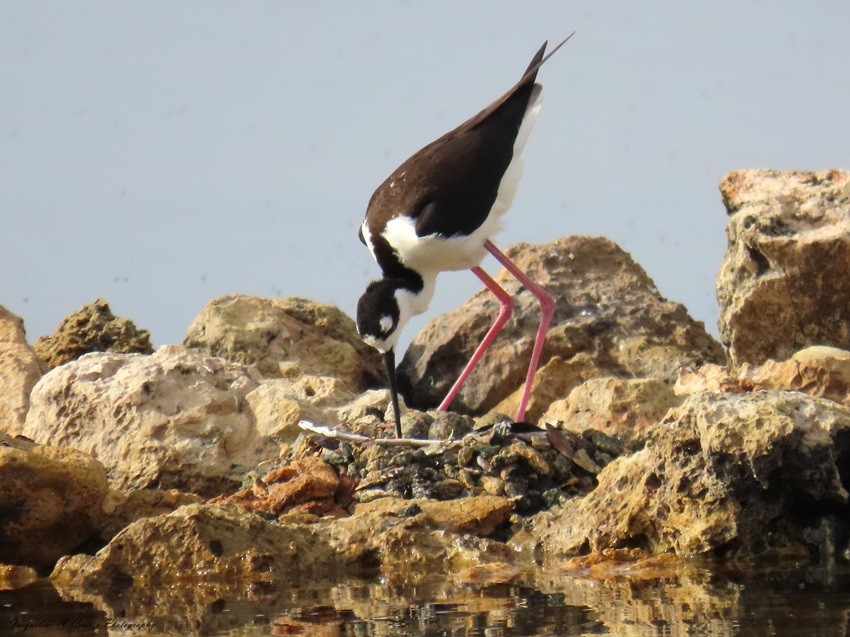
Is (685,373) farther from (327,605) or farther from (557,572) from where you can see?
(327,605)

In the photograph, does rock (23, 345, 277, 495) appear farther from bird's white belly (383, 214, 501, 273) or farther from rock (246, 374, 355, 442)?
bird's white belly (383, 214, 501, 273)

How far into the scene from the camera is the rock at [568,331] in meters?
9.48

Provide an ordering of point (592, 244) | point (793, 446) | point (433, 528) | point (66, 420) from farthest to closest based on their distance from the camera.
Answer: point (592, 244) < point (66, 420) < point (433, 528) < point (793, 446)

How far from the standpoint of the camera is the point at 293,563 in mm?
6141

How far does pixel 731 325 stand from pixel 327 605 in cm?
481

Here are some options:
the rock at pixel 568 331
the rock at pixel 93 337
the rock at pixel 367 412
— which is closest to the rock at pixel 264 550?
→ the rock at pixel 367 412

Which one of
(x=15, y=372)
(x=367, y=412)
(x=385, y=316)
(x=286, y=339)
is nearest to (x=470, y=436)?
(x=367, y=412)

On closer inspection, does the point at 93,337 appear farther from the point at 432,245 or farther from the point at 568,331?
the point at 568,331

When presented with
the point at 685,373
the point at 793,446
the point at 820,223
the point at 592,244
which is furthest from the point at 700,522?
the point at 592,244

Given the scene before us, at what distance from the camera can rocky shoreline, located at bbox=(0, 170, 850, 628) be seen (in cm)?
601

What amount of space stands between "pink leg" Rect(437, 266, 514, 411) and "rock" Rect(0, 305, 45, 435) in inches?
105

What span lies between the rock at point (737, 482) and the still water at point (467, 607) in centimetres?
36

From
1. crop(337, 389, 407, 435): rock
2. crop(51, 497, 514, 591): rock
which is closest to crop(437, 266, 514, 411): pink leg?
crop(337, 389, 407, 435): rock

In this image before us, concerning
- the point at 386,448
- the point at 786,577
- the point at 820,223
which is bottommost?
the point at 786,577
